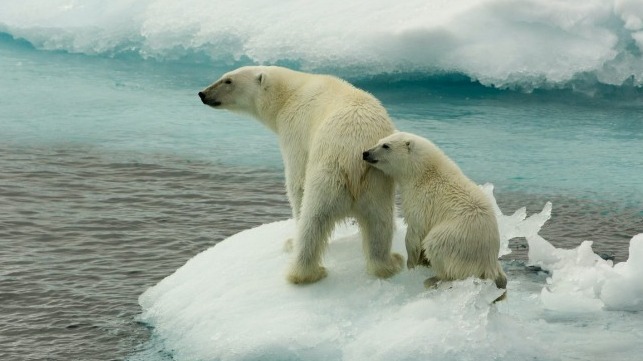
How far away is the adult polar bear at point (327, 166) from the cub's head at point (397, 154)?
112mm

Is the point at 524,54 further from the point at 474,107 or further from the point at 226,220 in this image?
the point at 226,220

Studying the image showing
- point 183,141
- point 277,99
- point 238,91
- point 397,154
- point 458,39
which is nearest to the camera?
point 397,154

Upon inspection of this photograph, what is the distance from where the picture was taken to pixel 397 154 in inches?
193

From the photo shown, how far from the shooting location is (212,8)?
45.6 feet

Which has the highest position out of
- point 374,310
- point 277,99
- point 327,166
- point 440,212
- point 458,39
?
point 458,39

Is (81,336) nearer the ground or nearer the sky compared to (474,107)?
nearer the ground

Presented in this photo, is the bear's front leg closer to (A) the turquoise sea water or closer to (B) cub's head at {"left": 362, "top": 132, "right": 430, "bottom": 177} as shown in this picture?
(B) cub's head at {"left": 362, "top": 132, "right": 430, "bottom": 177}

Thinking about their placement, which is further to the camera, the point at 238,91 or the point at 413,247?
the point at 238,91

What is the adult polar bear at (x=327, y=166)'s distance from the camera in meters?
4.96

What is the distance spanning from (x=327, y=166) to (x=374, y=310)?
2.52 feet

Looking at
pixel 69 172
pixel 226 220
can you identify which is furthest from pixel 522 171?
pixel 69 172

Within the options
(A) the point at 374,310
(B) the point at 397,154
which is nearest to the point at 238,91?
(B) the point at 397,154

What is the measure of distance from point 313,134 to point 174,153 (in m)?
5.00

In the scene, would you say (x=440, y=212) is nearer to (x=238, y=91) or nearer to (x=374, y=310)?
(x=374, y=310)
